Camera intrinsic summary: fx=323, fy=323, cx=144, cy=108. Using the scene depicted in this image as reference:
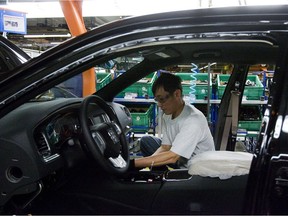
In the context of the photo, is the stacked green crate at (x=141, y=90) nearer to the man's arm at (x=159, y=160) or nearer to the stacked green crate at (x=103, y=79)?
the stacked green crate at (x=103, y=79)

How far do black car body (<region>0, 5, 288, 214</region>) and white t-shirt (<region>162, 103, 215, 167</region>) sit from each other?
17cm

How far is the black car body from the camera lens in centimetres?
110

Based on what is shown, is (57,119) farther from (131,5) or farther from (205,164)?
(131,5)

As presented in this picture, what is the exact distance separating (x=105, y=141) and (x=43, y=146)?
395 mm

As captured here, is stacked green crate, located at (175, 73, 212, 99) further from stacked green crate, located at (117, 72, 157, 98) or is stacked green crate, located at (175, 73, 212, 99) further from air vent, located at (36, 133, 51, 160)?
air vent, located at (36, 133, 51, 160)

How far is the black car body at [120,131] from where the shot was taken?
3.60ft

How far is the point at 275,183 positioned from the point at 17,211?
1.20 metres

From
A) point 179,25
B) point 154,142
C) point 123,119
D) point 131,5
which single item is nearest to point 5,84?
point 179,25

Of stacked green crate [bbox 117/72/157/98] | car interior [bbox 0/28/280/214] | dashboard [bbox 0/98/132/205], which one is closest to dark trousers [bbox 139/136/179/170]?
car interior [bbox 0/28/280/214]

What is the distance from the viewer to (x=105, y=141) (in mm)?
1946

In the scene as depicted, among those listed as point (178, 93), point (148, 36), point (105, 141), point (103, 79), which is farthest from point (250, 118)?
point (148, 36)

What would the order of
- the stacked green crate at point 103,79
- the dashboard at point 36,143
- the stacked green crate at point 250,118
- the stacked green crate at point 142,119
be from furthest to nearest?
the stacked green crate at point 103,79 → the stacked green crate at point 142,119 → the stacked green crate at point 250,118 → the dashboard at point 36,143

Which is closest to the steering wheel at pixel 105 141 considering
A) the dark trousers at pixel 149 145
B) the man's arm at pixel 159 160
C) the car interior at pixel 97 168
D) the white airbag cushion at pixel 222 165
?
the car interior at pixel 97 168

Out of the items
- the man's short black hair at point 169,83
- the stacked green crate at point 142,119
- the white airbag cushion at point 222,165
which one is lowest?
the stacked green crate at point 142,119
